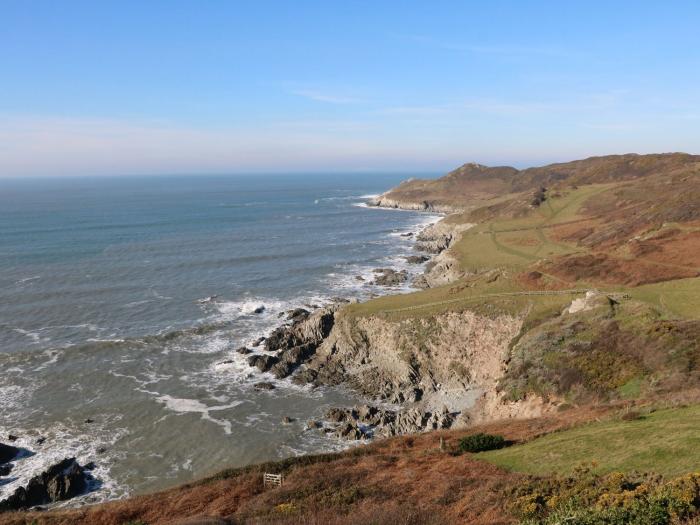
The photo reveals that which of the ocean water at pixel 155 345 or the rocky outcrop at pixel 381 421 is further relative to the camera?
the rocky outcrop at pixel 381 421

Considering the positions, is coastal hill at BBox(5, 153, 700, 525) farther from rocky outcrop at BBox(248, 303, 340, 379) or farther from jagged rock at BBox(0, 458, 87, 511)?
jagged rock at BBox(0, 458, 87, 511)

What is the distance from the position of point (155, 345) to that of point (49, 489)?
1062 inches

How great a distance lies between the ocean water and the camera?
136ft

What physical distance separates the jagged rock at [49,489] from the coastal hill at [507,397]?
39.7 ft

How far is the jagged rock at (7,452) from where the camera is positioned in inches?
1540

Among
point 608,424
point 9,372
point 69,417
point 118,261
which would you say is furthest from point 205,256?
point 608,424

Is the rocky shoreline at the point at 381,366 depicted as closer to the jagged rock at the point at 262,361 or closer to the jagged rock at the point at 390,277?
the jagged rock at the point at 262,361

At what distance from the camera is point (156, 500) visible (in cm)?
2556

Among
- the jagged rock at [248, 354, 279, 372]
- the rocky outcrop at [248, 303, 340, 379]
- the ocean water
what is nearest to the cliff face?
the rocky outcrop at [248, 303, 340, 379]

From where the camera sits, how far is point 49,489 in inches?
1404

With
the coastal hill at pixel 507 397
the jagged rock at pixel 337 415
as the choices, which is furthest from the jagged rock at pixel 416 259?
the jagged rock at pixel 337 415

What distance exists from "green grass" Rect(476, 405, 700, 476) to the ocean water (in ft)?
67.8

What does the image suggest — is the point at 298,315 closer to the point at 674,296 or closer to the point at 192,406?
the point at 192,406

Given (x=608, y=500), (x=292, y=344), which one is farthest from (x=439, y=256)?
(x=608, y=500)
